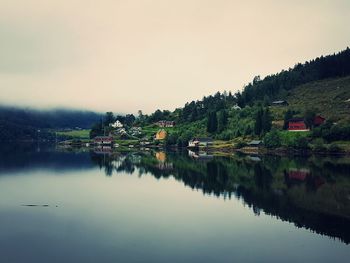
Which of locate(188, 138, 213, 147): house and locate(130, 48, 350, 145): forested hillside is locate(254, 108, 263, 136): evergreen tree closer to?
locate(130, 48, 350, 145): forested hillside

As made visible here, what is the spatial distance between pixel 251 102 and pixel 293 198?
144363mm

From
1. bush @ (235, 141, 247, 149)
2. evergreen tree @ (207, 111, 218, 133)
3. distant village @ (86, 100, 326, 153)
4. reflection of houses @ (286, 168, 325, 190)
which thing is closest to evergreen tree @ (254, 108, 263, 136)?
distant village @ (86, 100, 326, 153)

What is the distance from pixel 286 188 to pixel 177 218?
21.9m

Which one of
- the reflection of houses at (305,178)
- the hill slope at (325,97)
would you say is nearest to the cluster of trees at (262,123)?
the hill slope at (325,97)

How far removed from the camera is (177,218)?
125 ft

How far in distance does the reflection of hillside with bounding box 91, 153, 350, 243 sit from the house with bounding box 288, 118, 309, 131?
52.9m

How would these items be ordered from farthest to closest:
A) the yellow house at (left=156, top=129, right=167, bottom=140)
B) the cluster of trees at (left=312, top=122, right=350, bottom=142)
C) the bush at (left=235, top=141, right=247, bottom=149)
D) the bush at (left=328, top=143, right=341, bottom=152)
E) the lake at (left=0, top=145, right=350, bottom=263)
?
the yellow house at (left=156, top=129, right=167, bottom=140) → the bush at (left=235, top=141, right=247, bottom=149) → the cluster of trees at (left=312, top=122, right=350, bottom=142) → the bush at (left=328, top=143, right=341, bottom=152) → the lake at (left=0, top=145, right=350, bottom=263)

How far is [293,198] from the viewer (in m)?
47.4

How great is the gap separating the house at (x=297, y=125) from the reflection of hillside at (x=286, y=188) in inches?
2082

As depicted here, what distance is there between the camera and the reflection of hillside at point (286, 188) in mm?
37594

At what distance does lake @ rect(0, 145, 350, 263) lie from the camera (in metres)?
27.4

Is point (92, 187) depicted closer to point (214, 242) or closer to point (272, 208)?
point (272, 208)

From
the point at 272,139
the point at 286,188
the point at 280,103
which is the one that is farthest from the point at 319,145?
the point at 280,103

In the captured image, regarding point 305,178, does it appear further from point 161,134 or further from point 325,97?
point 161,134
